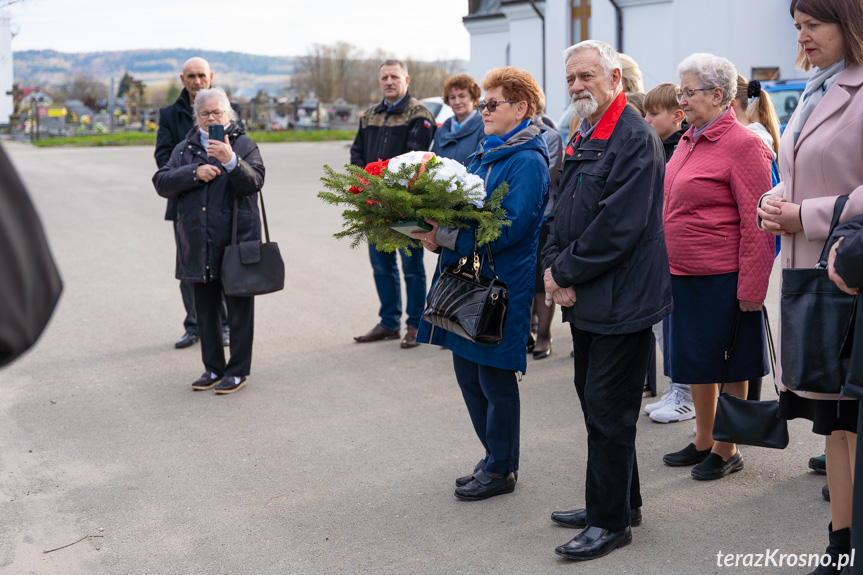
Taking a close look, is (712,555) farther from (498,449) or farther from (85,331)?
(85,331)

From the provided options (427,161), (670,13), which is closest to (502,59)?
(670,13)

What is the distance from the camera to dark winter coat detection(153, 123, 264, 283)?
5.71 metres

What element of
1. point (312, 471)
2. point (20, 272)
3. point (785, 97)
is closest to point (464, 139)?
point (312, 471)

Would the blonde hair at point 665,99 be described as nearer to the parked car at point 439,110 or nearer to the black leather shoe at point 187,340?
the black leather shoe at point 187,340

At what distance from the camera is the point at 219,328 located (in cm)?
600

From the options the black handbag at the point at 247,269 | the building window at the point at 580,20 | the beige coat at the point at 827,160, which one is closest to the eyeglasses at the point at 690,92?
the beige coat at the point at 827,160

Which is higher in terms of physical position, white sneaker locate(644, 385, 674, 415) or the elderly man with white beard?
the elderly man with white beard

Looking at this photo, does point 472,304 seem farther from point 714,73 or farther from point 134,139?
point 134,139

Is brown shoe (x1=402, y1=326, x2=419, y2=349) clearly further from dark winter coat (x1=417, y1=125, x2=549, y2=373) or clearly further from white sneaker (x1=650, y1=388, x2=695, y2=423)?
dark winter coat (x1=417, y1=125, x2=549, y2=373)

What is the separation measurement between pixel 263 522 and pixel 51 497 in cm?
119

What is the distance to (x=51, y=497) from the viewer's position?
166 inches

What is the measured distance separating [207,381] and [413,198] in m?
2.97

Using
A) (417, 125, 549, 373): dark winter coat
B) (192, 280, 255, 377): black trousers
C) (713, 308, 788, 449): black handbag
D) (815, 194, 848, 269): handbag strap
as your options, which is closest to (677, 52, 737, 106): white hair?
(417, 125, 549, 373): dark winter coat

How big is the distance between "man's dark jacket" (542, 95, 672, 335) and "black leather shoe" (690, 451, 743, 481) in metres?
1.20
